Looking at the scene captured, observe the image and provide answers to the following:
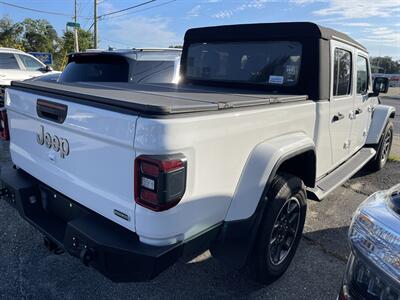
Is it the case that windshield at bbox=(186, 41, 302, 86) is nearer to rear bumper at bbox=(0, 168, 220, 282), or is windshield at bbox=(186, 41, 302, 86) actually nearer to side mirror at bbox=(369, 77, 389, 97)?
rear bumper at bbox=(0, 168, 220, 282)

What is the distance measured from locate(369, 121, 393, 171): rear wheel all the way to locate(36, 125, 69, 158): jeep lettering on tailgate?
193 inches

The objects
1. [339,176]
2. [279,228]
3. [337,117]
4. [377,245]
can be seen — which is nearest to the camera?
[377,245]

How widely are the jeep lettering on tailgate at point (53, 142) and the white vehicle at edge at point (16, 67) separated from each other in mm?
10401

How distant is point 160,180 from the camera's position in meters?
1.72

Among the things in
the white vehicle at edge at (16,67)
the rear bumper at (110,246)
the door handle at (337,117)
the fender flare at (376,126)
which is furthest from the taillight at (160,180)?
the white vehicle at edge at (16,67)

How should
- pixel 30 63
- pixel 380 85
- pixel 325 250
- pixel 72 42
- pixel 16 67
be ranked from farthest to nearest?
pixel 72 42, pixel 30 63, pixel 16 67, pixel 380 85, pixel 325 250

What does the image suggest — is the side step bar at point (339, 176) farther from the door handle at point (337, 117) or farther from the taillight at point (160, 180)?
the taillight at point (160, 180)

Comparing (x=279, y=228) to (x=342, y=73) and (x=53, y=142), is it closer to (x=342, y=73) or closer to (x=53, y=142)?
(x=53, y=142)

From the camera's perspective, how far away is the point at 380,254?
1381mm

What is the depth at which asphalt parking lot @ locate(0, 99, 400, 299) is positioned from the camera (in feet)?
8.64

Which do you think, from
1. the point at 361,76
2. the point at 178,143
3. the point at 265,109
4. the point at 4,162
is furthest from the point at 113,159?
the point at 4,162

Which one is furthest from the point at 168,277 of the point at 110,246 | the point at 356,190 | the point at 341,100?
the point at 356,190

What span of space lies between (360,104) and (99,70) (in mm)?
3976

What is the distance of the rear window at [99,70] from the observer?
5621mm
